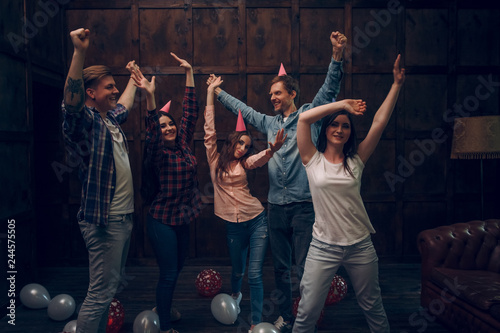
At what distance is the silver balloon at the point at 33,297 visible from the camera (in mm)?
3533

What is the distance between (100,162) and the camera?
2244 mm

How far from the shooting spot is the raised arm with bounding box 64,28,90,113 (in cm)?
192

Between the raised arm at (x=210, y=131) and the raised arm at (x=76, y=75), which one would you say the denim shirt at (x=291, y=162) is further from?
the raised arm at (x=76, y=75)

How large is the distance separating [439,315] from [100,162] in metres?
2.74

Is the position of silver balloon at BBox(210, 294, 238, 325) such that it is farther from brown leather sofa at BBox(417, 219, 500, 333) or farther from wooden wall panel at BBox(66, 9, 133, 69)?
wooden wall panel at BBox(66, 9, 133, 69)

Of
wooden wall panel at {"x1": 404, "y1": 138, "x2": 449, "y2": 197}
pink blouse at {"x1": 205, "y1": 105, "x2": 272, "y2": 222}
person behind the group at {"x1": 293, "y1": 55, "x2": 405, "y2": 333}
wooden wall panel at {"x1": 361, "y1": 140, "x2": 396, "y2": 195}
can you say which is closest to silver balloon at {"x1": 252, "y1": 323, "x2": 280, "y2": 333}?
person behind the group at {"x1": 293, "y1": 55, "x2": 405, "y2": 333}

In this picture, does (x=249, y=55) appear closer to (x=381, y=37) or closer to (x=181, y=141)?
(x=381, y=37)

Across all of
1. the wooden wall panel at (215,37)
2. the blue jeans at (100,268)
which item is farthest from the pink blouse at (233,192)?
the wooden wall panel at (215,37)

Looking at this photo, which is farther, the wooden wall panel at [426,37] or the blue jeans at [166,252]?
the wooden wall panel at [426,37]

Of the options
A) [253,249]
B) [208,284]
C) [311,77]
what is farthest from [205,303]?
[311,77]

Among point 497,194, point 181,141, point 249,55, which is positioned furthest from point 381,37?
point 181,141

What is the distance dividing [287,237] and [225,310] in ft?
2.56

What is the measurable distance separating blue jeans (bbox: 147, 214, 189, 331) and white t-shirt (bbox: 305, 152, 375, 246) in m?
1.02

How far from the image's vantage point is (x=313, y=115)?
228 centimetres
